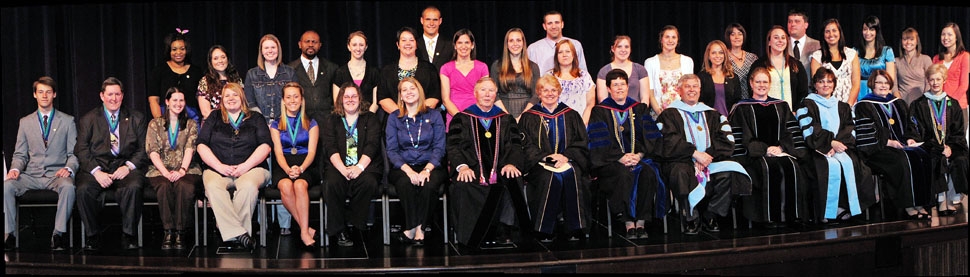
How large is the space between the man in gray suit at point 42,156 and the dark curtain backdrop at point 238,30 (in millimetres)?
924

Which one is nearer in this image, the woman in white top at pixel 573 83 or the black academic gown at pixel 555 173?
the black academic gown at pixel 555 173

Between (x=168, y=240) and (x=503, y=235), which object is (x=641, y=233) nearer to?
(x=503, y=235)

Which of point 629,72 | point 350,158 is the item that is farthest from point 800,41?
point 350,158

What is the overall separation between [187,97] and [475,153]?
2088 mm

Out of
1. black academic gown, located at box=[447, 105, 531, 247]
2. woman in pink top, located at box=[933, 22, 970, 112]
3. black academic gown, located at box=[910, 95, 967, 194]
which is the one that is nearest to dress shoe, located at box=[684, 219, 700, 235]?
black academic gown, located at box=[447, 105, 531, 247]

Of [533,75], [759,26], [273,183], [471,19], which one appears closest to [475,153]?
[533,75]

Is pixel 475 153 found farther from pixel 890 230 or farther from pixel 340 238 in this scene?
pixel 890 230

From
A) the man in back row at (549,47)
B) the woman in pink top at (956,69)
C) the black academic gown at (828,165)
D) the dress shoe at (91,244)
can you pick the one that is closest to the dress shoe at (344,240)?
the dress shoe at (91,244)

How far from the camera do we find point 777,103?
6.91 m

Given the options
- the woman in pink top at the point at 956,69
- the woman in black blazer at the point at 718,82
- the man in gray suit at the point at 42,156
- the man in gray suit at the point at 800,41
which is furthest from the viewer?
the woman in pink top at the point at 956,69

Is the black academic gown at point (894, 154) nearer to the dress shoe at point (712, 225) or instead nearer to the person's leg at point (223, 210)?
the dress shoe at point (712, 225)

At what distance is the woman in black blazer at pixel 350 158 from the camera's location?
615 centimetres

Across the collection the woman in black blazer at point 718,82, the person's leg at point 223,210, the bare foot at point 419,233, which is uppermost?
the woman in black blazer at point 718,82

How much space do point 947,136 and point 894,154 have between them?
0.66 m
